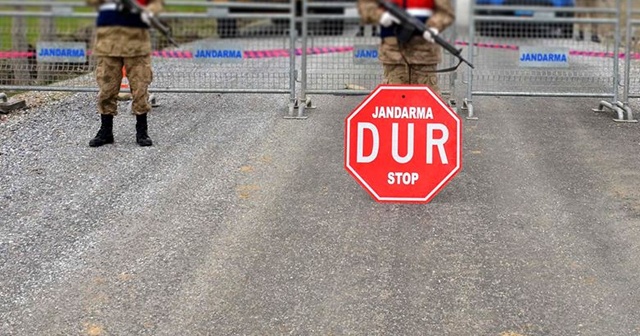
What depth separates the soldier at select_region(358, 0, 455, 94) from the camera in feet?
13.4

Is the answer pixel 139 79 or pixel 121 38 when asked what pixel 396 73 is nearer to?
pixel 139 79

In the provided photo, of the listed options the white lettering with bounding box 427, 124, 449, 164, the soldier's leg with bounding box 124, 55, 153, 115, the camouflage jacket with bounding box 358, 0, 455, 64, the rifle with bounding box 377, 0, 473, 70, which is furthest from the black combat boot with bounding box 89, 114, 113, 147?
the rifle with bounding box 377, 0, 473, 70

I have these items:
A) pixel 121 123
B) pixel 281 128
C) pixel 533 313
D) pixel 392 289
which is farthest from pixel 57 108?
pixel 533 313

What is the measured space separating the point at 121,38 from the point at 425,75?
8.66ft

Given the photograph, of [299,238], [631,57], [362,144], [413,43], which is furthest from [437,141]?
[631,57]

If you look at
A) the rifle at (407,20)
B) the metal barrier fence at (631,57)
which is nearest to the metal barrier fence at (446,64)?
the metal barrier fence at (631,57)

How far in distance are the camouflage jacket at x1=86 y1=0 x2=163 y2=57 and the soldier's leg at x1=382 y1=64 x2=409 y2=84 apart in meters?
1.70

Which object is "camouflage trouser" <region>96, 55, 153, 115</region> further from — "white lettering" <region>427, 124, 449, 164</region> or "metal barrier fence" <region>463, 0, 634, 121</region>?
"metal barrier fence" <region>463, 0, 634, 121</region>

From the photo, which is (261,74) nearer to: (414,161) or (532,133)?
(532,133)

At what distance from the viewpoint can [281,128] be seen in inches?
367

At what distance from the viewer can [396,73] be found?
6559 mm

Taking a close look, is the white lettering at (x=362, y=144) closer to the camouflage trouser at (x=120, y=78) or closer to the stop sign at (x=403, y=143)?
the stop sign at (x=403, y=143)

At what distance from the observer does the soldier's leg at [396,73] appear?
21.3 ft

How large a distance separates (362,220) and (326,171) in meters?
1.35
